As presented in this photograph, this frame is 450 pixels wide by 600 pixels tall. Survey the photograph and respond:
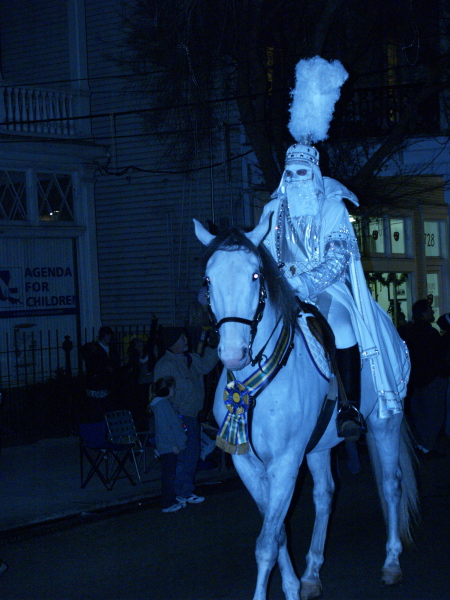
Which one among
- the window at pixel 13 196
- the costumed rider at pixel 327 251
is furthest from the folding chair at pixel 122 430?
the window at pixel 13 196

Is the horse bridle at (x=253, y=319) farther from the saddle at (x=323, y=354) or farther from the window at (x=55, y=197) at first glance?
the window at (x=55, y=197)

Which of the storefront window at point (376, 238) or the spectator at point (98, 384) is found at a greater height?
the storefront window at point (376, 238)

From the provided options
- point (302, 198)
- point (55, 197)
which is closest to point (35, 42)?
point (55, 197)

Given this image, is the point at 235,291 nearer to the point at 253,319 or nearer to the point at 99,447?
the point at 253,319

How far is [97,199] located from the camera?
70.6 ft

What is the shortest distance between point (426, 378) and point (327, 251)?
21.7 feet

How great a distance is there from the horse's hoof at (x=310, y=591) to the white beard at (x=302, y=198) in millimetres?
2576

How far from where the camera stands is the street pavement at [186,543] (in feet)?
19.6

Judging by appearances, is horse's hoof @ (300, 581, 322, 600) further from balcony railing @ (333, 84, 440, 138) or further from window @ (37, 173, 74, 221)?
window @ (37, 173, 74, 221)

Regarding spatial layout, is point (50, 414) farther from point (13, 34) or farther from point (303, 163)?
point (13, 34)

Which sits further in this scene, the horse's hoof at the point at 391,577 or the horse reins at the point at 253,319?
the horse's hoof at the point at 391,577

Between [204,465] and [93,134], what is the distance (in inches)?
492

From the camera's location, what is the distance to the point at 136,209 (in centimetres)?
2094

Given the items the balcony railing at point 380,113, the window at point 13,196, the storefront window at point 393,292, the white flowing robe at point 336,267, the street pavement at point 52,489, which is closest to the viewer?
the white flowing robe at point 336,267
